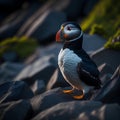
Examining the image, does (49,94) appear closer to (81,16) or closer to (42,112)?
(42,112)

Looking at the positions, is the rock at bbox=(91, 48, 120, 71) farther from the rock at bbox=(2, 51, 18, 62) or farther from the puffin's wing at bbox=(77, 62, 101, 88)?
the rock at bbox=(2, 51, 18, 62)

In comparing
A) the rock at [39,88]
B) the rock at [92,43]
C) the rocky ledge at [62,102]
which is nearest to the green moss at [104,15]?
the rock at [92,43]

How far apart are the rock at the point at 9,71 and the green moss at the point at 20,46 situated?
8.28ft

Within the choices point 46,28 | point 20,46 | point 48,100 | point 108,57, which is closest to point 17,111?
point 48,100

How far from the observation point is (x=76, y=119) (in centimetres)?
973

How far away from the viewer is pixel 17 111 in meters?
10.5

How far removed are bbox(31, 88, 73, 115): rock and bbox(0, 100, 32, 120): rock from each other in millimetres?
251

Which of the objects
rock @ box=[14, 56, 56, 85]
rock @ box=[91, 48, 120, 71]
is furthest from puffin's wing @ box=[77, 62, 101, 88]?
rock @ box=[14, 56, 56, 85]

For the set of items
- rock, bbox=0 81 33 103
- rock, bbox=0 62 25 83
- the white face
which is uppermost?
the white face

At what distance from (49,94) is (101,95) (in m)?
1.11

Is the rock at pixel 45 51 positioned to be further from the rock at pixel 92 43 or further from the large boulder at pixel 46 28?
the rock at pixel 92 43

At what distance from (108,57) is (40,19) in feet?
35.1

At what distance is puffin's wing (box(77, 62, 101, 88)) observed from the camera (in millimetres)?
10977

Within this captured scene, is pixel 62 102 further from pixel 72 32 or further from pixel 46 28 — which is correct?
pixel 46 28
